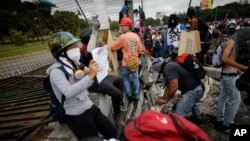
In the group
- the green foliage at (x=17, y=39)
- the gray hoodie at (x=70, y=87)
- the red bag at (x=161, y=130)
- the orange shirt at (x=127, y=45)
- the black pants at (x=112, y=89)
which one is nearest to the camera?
the red bag at (x=161, y=130)

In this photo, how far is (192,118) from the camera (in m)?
5.03

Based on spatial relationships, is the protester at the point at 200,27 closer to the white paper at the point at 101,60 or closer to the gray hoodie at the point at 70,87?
the white paper at the point at 101,60

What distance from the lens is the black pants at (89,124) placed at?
2.56 meters

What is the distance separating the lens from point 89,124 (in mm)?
2600

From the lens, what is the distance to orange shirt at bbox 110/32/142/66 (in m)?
4.55

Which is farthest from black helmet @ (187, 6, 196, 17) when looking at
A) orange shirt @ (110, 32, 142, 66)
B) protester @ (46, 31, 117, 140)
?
protester @ (46, 31, 117, 140)

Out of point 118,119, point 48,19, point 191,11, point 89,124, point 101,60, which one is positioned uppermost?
point 48,19

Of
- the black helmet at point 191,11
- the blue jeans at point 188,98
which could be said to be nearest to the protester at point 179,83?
the blue jeans at point 188,98

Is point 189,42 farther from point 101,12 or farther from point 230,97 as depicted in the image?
point 101,12

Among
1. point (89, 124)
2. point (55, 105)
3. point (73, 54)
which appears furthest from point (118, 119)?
point (73, 54)

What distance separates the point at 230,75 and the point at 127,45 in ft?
6.65

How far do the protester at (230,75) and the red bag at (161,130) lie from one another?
9.82 ft

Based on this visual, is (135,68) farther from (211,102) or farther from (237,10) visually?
(237,10)

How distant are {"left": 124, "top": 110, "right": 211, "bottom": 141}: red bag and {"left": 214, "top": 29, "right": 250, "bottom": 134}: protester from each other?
2995 mm
